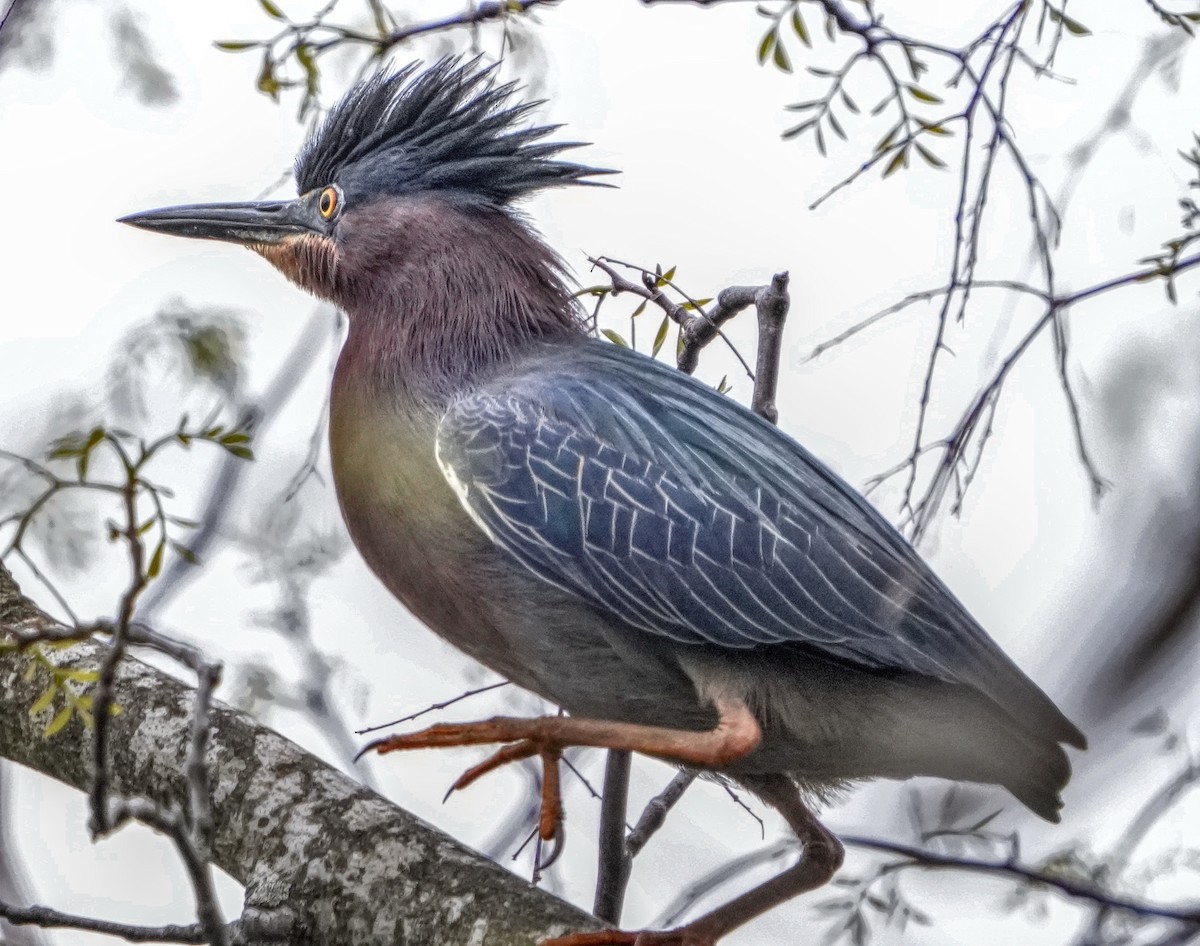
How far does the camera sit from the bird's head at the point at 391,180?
124 inches

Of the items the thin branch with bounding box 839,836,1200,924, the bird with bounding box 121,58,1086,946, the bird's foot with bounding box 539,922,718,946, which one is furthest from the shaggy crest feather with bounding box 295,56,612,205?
the thin branch with bounding box 839,836,1200,924

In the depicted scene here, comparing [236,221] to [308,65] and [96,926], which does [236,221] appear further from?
[96,926]

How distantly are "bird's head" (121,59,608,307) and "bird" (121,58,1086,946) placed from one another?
0.70 ft

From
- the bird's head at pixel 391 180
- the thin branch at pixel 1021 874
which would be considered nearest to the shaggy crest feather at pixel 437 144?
the bird's head at pixel 391 180

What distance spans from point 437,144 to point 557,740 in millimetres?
1560

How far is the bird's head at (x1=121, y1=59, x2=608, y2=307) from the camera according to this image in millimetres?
3148

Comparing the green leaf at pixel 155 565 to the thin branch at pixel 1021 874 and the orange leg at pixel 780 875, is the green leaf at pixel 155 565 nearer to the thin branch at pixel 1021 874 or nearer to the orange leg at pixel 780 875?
the thin branch at pixel 1021 874

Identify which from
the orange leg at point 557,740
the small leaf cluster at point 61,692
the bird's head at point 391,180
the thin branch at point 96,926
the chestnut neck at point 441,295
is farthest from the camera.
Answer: the bird's head at point 391,180

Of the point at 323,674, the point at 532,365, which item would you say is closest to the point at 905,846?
the point at 532,365

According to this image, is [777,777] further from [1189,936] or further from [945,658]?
[1189,936]

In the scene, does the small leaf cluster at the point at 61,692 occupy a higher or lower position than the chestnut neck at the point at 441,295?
lower

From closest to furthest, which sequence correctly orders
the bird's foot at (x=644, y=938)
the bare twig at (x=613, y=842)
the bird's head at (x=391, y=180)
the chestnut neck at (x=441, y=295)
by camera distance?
the bird's foot at (x=644, y=938), the bare twig at (x=613, y=842), the chestnut neck at (x=441, y=295), the bird's head at (x=391, y=180)

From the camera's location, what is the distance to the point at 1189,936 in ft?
3.19

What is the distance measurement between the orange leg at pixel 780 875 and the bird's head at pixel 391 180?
4.64 ft
